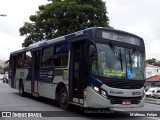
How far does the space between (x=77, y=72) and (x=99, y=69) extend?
1426 millimetres

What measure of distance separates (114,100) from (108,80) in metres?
0.74

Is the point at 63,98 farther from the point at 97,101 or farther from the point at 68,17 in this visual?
the point at 68,17

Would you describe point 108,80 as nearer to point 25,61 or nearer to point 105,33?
point 105,33

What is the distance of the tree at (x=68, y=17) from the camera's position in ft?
113

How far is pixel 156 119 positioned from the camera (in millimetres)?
11672

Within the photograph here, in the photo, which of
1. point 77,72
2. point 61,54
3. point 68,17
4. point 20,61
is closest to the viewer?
point 77,72

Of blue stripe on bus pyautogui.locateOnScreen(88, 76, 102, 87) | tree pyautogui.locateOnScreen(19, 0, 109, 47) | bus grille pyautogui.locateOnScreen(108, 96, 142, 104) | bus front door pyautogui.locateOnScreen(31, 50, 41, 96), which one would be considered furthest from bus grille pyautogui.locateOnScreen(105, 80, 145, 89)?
tree pyautogui.locateOnScreen(19, 0, 109, 47)

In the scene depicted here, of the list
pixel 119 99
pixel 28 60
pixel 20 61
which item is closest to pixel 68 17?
pixel 20 61

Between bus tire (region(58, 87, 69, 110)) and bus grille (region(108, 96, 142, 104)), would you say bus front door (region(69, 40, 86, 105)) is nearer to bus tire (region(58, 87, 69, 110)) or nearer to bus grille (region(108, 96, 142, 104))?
bus tire (region(58, 87, 69, 110))

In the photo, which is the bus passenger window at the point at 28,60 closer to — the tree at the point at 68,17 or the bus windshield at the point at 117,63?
the bus windshield at the point at 117,63

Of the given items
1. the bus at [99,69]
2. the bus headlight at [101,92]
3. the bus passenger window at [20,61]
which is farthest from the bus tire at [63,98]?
the bus passenger window at [20,61]

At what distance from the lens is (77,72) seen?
12578mm

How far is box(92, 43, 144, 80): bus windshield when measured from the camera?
11430 mm

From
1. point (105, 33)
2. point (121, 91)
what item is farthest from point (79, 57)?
point (121, 91)
